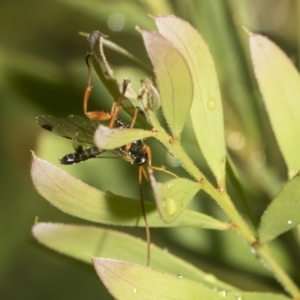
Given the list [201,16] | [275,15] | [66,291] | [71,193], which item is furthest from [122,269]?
[275,15]

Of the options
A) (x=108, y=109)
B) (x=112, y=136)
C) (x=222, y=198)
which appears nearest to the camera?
(x=112, y=136)

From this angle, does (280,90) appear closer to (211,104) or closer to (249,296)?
(211,104)

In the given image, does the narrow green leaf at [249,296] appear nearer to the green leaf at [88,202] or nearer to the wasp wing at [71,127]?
the green leaf at [88,202]

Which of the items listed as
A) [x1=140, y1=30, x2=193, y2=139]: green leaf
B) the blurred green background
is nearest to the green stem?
[x1=140, y1=30, x2=193, y2=139]: green leaf

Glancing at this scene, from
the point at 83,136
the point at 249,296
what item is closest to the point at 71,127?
the point at 83,136

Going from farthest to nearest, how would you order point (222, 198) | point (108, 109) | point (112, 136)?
point (108, 109) → point (222, 198) → point (112, 136)

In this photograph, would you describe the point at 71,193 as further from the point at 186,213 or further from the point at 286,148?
the point at 286,148
